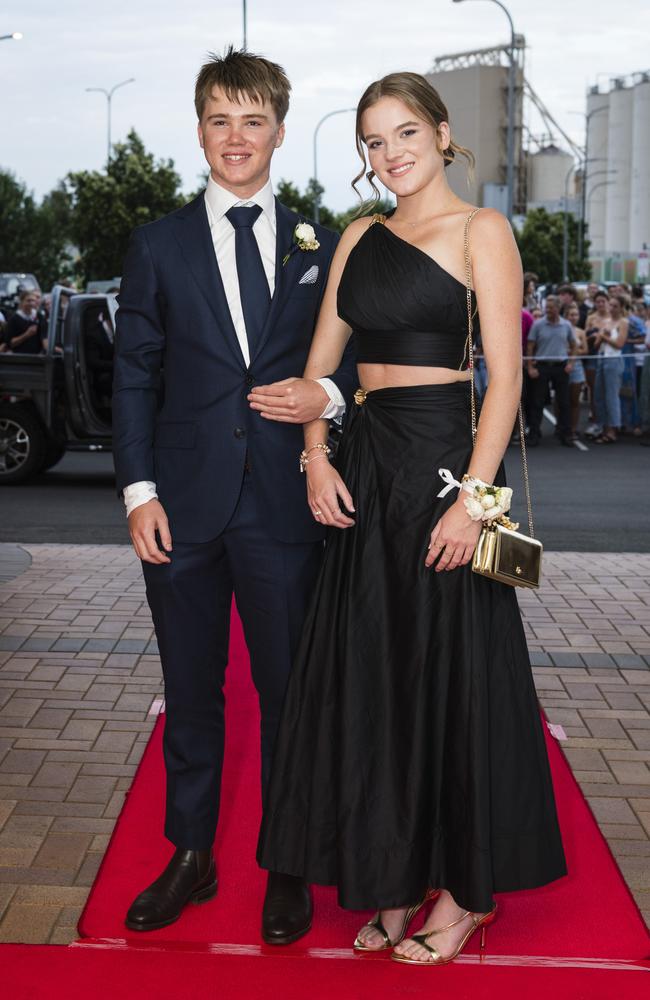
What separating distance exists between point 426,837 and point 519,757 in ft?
0.97

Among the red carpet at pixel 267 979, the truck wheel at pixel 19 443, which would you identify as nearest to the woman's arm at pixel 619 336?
the truck wheel at pixel 19 443

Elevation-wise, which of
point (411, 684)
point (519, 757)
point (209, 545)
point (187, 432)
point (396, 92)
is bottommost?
point (519, 757)

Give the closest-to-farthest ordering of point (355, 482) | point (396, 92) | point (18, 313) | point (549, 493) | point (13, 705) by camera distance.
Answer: point (396, 92)
point (355, 482)
point (13, 705)
point (549, 493)
point (18, 313)

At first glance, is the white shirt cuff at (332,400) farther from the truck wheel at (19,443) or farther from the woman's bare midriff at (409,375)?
the truck wheel at (19,443)

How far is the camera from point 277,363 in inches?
119

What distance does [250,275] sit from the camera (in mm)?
3010

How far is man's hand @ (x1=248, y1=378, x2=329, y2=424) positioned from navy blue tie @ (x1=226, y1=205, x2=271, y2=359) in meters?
0.15

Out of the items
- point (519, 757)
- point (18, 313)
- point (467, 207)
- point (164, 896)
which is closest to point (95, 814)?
point (164, 896)

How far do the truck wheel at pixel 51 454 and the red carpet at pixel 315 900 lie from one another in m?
8.45

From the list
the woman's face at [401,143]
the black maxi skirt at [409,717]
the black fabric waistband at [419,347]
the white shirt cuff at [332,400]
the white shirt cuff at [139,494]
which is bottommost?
the black maxi skirt at [409,717]

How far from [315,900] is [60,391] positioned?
361 inches

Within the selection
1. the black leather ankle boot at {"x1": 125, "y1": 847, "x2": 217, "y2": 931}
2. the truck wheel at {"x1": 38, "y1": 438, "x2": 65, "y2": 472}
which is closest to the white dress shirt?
the black leather ankle boot at {"x1": 125, "y1": 847, "x2": 217, "y2": 931}

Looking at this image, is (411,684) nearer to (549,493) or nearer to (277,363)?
(277,363)

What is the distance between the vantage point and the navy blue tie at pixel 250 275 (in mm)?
2998
